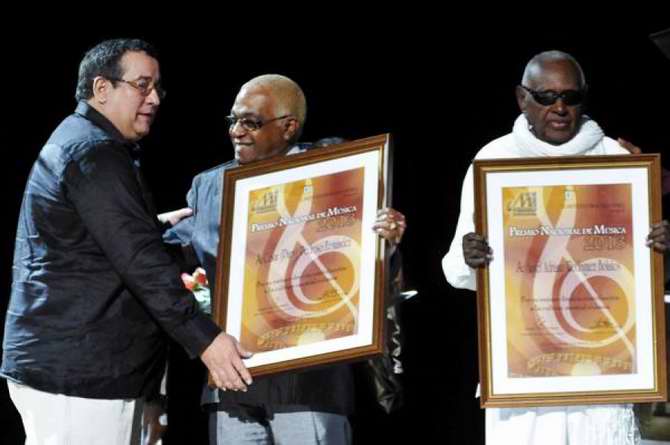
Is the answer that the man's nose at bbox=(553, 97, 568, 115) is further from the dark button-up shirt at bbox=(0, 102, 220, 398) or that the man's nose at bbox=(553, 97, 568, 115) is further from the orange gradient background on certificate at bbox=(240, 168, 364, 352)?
the dark button-up shirt at bbox=(0, 102, 220, 398)

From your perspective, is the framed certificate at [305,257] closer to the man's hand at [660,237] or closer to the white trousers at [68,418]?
the white trousers at [68,418]

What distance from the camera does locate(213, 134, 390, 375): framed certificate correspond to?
12.5ft

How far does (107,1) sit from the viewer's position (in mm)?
5711

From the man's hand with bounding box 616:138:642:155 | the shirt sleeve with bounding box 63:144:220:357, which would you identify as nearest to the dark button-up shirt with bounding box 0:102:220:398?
the shirt sleeve with bounding box 63:144:220:357

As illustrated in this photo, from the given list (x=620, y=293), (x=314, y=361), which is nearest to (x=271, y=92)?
(x=314, y=361)

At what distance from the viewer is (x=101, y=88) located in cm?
380

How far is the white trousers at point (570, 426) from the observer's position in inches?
155

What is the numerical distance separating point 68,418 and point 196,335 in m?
0.39

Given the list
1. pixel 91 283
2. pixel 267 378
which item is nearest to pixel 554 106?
pixel 267 378

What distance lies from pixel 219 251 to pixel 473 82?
2242 mm

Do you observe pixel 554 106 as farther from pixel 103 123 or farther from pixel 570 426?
pixel 103 123

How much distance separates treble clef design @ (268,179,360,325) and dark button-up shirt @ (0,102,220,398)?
0.97 feet

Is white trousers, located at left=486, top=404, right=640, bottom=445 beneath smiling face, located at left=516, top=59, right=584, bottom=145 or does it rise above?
beneath

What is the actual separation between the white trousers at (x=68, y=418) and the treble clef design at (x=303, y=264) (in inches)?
22.8
